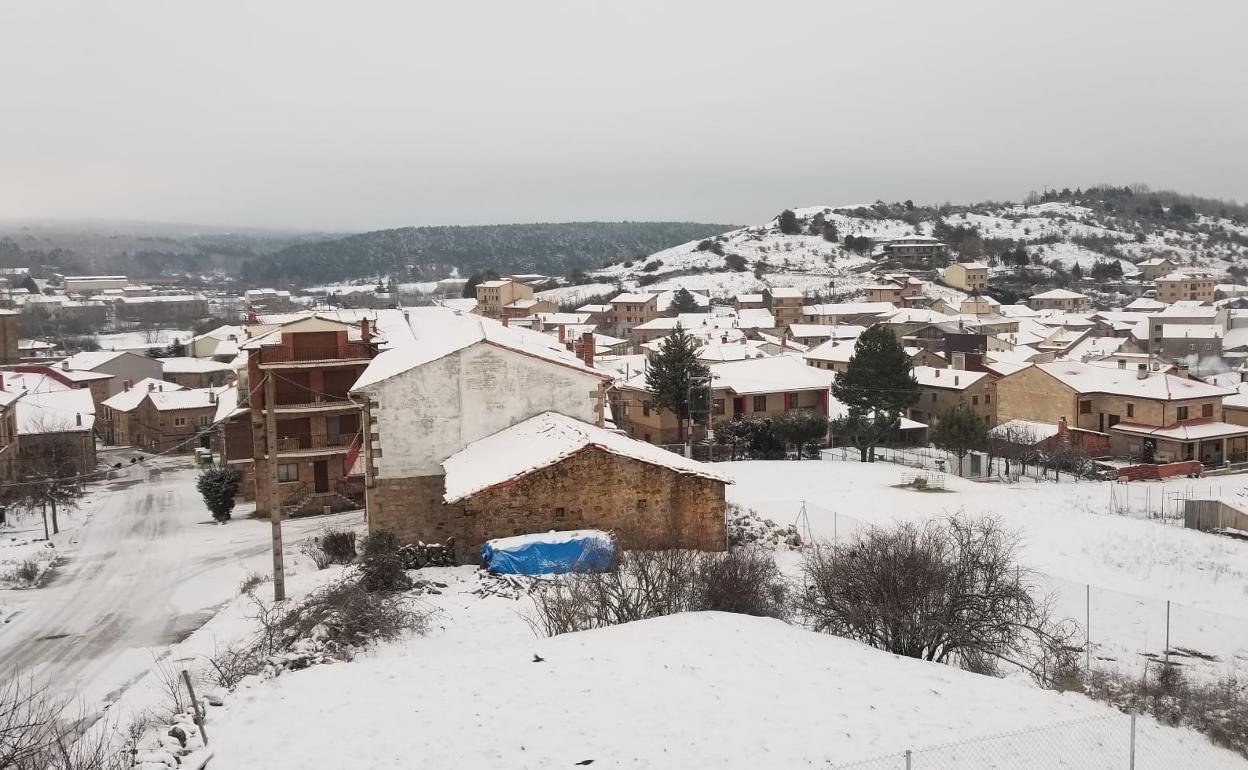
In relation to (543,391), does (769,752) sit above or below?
below

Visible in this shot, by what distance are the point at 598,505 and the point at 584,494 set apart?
434 millimetres

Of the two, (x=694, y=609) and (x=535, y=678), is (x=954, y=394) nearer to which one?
(x=694, y=609)

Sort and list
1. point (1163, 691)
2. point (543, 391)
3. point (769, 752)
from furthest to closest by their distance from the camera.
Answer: point (543, 391)
point (1163, 691)
point (769, 752)

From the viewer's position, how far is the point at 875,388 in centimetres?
4622

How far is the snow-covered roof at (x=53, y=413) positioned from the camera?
5003 centimetres

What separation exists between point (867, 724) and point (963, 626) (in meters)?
4.39

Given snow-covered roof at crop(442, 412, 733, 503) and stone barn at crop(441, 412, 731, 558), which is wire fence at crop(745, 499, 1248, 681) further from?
snow-covered roof at crop(442, 412, 733, 503)

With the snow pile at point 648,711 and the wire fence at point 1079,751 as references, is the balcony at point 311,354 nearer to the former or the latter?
the snow pile at point 648,711

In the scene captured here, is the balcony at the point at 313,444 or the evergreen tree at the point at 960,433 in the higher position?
the balcony at the point at 313,444

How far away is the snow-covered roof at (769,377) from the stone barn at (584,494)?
31.3 metres

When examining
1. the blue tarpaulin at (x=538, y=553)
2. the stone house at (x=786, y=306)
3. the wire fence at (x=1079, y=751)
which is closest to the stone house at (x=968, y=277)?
the stone house at (x=786, y=306)

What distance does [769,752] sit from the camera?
10258 millimetres

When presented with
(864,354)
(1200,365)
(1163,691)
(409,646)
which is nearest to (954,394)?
(864,354)

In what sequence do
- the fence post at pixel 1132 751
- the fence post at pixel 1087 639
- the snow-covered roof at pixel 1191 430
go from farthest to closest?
the snow-covered roof at pixel 1191 430, the fence post at pixel 1087 639, the fence post at pixel 1132 751
